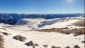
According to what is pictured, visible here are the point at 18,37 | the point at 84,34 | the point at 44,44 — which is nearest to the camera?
the point at 44,44

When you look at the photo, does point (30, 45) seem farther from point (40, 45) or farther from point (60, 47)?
point (60, 47)

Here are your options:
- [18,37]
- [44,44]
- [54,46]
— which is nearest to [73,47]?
Answer: [54,46]

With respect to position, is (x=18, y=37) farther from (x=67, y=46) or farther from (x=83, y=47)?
(x=83, y=47)

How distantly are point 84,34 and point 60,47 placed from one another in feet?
37.0

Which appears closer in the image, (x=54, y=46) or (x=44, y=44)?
(x=54, y=46)

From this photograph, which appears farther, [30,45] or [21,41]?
[21,41]

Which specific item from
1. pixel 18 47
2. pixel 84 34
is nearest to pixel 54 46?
pixel 18 47

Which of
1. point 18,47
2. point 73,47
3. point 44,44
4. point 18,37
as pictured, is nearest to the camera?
point 18,47

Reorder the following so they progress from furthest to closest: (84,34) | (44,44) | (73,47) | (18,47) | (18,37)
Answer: (84,34), (18,37), (44,44), (73,47), (18,47)

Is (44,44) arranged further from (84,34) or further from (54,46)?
(84,34)

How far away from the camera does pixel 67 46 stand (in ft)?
92.5

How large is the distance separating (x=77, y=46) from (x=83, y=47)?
88 centimetres

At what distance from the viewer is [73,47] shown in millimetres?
28172

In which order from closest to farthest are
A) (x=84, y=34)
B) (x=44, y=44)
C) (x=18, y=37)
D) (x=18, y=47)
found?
(x=18, y=47) < (x=44, y=44) < (x=18, y=37) < (x=84, y=34)
